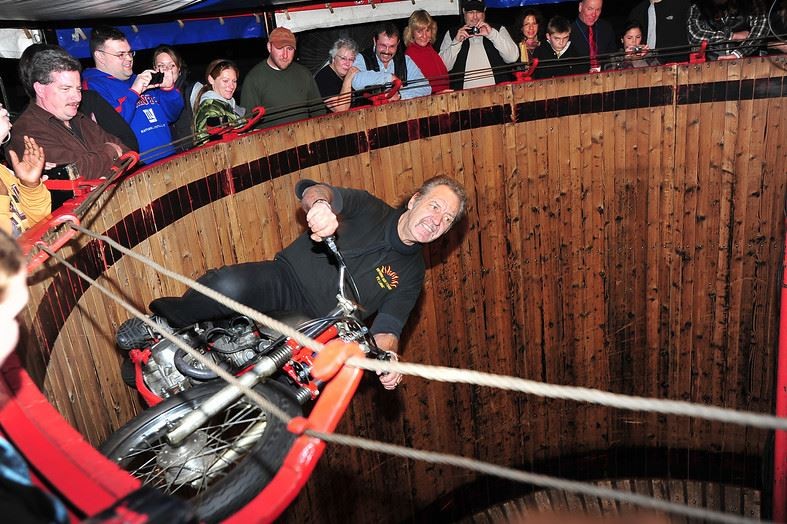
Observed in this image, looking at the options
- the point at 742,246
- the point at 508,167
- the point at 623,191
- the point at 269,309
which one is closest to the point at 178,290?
the point at 269,309

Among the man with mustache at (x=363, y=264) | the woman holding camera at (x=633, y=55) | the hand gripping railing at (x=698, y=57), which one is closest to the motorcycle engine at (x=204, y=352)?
the man with mustache at (x=363, y=264)

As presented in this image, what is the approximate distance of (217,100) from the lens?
380 centimetres

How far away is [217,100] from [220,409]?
2532mm

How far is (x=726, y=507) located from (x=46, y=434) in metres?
6.01

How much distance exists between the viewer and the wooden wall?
450cm

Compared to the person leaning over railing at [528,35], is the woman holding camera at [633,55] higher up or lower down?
lower down

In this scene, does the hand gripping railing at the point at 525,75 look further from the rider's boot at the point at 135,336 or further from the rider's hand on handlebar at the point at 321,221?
the rider's boot at the point at 135,336

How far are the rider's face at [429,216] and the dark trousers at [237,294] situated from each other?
56cm

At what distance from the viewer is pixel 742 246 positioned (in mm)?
5191

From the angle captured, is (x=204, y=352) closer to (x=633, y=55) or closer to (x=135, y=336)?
(x=135, y=336)

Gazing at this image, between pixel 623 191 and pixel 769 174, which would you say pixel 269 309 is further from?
pixel 769 174

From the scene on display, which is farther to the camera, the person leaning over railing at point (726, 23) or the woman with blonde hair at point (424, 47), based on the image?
the person leaning over railing at point (726, 23)

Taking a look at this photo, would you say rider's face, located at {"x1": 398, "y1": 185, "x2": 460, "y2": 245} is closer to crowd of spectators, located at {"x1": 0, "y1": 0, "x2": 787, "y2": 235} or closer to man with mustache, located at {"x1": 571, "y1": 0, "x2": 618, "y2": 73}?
crowd of spectators, located at {"x1": 0, "y1": 0, "x2": 787, "y2": 235}

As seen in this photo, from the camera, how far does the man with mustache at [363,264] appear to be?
2666 millimetres
